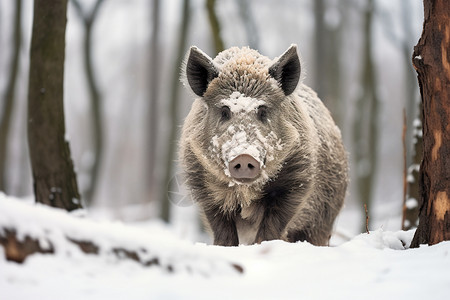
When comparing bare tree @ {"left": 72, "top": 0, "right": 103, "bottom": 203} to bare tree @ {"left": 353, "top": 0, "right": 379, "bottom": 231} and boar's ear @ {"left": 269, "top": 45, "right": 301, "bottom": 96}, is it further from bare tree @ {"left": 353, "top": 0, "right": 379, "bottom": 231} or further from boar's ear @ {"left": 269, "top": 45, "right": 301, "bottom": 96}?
boar's ear @ {"left": 269, "top": 45, "right": 301, "bottom": 96}

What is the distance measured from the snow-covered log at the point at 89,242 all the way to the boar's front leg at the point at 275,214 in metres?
2.84

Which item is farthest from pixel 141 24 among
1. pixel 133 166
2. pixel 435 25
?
pixel 133 166

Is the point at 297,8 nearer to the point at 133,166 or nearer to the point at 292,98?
the point at 292,98

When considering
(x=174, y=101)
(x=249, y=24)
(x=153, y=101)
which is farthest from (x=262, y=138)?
(x=153, y=101)

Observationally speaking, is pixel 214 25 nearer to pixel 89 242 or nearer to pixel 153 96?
pixel 153 96

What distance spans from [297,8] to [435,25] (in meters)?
27.2

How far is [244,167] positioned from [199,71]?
1.44m

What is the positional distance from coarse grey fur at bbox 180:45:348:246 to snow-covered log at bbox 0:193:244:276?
8.43 feet

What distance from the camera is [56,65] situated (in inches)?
251

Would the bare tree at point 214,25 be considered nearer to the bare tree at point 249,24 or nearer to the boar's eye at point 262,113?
the bare tree at point 249,24

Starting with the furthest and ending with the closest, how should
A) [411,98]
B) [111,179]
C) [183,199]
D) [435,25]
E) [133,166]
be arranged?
[133,166] → [111,179] → [411,98] → [183,199] → [435,25]

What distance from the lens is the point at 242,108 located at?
225 inches

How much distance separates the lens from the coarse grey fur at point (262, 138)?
5816 millimetres

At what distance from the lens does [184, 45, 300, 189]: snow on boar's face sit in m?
5.62
